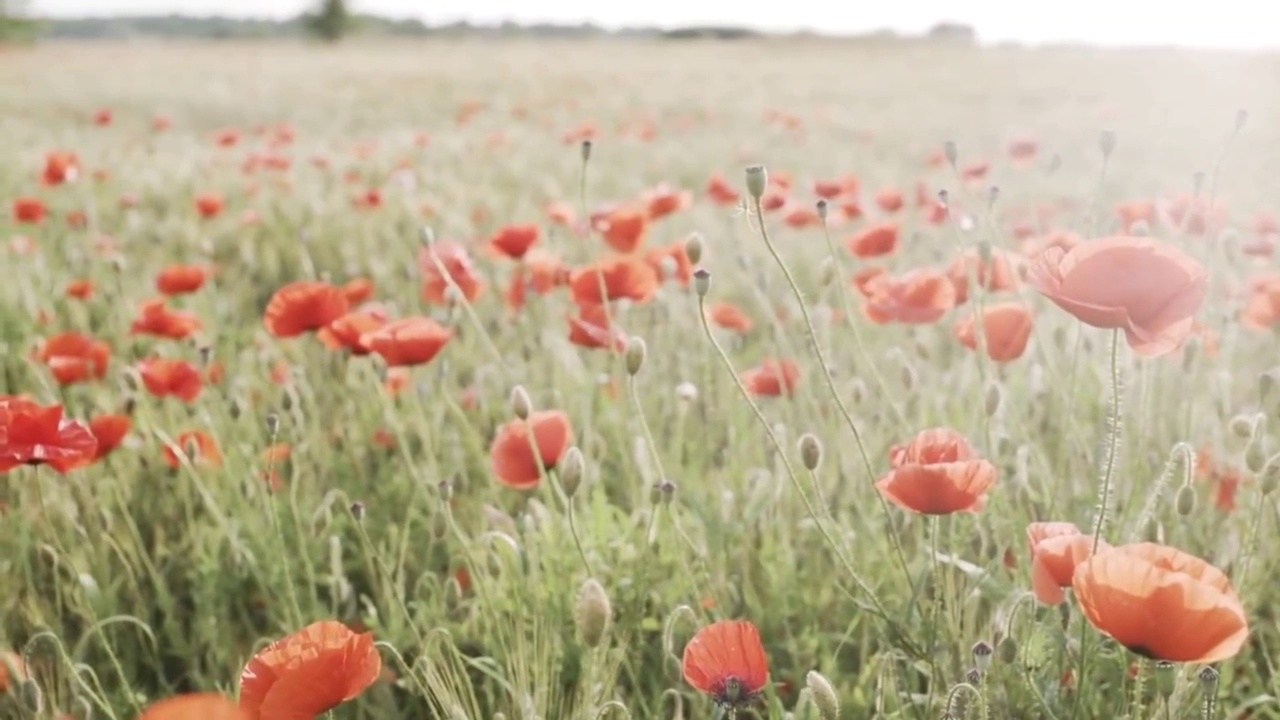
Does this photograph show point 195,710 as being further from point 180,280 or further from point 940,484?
point 180,280

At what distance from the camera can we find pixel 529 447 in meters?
1.75

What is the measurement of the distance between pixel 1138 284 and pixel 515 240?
4.99 ft

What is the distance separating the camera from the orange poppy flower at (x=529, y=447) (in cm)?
166

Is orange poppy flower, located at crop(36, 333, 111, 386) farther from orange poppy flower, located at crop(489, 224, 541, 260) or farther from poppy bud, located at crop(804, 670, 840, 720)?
poppy bud, located at crop(804, 670, 840, 720)

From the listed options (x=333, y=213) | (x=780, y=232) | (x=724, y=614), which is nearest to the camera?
(x=724, y=614)

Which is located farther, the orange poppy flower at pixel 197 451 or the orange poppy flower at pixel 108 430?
the orange poppy flower at pixel 197 451

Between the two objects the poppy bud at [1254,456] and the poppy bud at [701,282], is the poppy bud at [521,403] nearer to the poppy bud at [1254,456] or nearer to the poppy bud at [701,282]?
the poppy bud at [701,282]

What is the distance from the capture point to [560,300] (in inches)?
143

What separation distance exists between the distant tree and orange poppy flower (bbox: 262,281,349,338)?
5364 centimetres

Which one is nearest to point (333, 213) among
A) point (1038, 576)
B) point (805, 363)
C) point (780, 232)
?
point (780, 232)

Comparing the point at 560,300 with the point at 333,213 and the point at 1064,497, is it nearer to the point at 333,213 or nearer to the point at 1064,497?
the point at 333,213

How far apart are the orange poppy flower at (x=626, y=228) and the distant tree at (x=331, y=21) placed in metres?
53.4

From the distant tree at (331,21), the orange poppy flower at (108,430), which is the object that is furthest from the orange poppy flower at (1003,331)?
the distant tree at (331,21)

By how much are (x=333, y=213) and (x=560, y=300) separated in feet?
4.94
